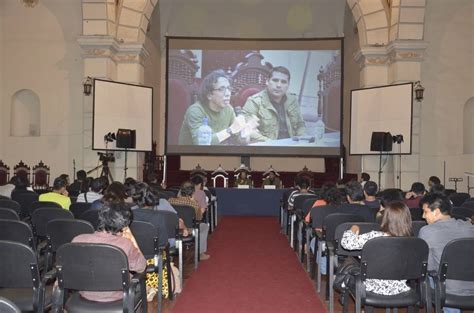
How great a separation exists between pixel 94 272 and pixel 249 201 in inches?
391

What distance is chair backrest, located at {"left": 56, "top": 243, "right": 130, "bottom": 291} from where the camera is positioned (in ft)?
11.2

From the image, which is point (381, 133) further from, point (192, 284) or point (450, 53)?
point (192, 284)

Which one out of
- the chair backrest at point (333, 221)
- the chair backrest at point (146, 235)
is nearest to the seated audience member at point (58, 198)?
the chair backrest at point (146, 235)

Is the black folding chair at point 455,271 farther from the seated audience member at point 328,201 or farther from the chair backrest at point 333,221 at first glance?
the seated audience member at point 328,201

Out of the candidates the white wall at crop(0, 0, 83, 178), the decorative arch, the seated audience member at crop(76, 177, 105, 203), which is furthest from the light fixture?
the seated audience member at crop(76, 177, 105, 203)

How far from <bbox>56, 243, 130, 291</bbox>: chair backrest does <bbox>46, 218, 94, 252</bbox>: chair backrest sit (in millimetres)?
978

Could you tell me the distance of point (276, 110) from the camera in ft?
54.5

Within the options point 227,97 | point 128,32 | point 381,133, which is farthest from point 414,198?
point 227,97

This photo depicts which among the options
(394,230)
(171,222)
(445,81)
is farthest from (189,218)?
(445,81)

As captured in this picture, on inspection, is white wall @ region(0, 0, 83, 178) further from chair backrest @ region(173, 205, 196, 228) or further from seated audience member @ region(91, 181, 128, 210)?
seated audience member @ region(91, 181, 128, 210)

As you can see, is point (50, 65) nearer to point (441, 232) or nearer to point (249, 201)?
point (249, 201)

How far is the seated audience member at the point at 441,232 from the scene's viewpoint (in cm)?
395

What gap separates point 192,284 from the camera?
6.14m

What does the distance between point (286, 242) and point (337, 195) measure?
287 cm
